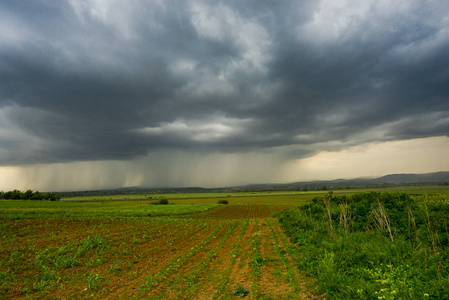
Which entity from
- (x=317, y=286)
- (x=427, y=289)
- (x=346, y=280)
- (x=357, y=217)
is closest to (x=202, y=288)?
(x=317, y=286)

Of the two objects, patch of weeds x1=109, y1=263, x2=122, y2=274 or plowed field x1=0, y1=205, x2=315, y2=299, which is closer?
plowed field x1=0, y1=205, x2=315, y2=299

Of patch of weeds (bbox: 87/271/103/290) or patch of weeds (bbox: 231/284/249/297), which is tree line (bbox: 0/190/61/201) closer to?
patch of weeds (bbox: 87/271/103/290)

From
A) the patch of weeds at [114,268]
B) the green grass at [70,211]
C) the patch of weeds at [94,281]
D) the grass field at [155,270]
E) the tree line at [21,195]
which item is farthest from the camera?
the tree line at [21,195]

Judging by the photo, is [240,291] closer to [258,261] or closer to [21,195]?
[258,261]

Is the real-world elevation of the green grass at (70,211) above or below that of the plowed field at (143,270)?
below

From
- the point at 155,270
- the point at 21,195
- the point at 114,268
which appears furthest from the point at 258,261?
the point at 21,195

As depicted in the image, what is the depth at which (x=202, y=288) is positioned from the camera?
26.4ft

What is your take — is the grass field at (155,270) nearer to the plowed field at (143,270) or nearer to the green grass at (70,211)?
the plowed field at (143,270)

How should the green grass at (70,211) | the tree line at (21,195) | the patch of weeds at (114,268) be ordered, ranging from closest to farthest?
the patch of weeds at (114,268) → the green grass at (70,211) → the tree line at (21,195)

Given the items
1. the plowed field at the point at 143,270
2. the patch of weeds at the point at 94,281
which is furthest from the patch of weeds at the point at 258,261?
the patch of weeds at the point at 94,281

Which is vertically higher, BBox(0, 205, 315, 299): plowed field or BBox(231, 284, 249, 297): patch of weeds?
BBox(231, 284, 249, 297): patch of weeds

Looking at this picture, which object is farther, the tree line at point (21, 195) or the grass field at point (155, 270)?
the tree line at point (21, 195)

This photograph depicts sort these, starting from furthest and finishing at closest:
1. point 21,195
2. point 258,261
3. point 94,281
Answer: point 21,195, point 258,261, point 94,281

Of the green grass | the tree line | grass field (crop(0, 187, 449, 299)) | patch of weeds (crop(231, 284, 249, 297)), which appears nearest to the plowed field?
grass field (crop(0, 187, 449, 299))
